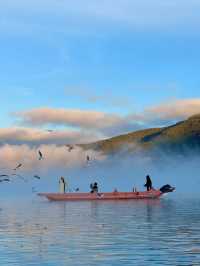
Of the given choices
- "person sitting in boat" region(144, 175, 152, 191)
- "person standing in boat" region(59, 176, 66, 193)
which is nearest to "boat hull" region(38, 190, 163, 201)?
"person sitting in boat" region(144, 175, 152, 191)

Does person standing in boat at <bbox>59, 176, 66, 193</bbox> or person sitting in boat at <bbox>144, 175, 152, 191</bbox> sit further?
person standing in boat at <bbox>59, 176, 66, 193</bbox>

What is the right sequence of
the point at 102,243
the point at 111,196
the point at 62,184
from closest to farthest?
the point at 102,243 → the point at 111,196 → the point at 62,184

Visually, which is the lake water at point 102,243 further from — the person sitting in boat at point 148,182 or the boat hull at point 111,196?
the boat hull at point 111,196

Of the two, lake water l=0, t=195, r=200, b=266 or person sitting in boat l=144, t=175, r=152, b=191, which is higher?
person sitting in boat l=144, t=175, r=152, b=191

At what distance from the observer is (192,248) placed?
123ft

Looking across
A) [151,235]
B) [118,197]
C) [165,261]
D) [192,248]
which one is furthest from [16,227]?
[118,197]

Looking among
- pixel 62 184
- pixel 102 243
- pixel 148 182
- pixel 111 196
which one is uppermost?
pixel 62 184

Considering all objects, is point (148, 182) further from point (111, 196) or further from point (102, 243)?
point (102, 243)

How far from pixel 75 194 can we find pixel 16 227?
218 feet

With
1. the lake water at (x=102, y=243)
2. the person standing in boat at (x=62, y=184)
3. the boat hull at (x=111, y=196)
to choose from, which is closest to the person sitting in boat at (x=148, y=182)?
the boat hull at (x=111, y=196)

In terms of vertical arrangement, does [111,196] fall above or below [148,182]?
Result: below

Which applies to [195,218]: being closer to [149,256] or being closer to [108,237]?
[108,237]

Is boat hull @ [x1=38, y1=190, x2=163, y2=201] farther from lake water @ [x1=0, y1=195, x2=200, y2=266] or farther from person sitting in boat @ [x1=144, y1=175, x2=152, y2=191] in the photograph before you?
lake water @ [x1=0, y1=195, x2=200, y2=266]

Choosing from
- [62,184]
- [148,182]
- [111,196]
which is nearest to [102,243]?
[148,182]
